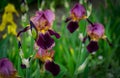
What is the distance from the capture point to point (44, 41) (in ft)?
7.12

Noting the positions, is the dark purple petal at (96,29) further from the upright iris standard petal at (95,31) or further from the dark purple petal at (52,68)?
the dark purple petal at (52,68)

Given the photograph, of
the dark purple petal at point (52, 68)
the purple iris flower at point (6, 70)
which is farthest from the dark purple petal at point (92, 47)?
the purple iris flower at point (6, 70)

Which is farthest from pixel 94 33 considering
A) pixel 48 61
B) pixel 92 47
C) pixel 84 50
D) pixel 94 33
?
pixel 48 61

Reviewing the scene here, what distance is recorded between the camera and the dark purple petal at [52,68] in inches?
89.0

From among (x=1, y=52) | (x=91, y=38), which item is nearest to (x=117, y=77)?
(x=91, y=38)

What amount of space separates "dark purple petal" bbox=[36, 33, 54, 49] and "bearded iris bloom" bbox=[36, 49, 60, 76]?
13cm

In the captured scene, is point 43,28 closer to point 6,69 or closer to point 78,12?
point 6,69

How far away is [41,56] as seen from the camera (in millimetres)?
2314

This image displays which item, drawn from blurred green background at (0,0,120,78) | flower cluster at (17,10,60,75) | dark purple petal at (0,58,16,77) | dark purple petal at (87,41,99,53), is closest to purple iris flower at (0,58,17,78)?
dark purple petal at (0,58,16,77)

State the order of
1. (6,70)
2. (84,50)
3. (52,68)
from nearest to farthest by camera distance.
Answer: (6,70) < (52,68) < (84,50)

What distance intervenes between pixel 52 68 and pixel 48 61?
0.22ft

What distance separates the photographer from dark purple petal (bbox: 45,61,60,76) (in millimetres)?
2262

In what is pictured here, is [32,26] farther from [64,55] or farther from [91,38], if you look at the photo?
[64,55]

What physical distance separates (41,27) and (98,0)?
12.4 ft
